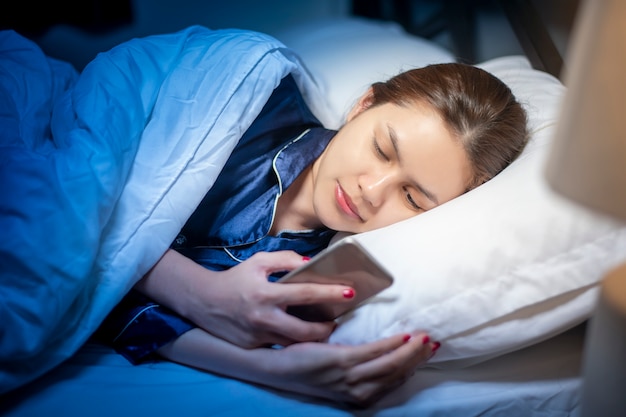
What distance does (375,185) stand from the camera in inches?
37.5

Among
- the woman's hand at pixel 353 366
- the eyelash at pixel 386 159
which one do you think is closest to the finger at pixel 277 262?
the woman's hand at pixel 353 366

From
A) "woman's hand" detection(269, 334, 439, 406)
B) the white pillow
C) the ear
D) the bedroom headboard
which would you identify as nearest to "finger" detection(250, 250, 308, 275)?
"woman's hand" detection(269, 334, 439, 406)

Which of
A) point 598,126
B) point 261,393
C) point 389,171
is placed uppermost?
point 598,126

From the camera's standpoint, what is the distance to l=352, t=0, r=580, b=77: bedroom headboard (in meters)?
1.38

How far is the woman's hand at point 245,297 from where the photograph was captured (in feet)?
2.70

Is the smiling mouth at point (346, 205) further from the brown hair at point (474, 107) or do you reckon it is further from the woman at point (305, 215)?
the brown hair at point (474, 107)

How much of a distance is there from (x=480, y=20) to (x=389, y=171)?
83cm

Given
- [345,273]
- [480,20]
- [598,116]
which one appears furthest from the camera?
[480,20]

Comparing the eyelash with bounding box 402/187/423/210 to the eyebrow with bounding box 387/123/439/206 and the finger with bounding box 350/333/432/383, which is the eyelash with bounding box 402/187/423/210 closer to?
the eyebrow with bounding box 387/123/439/206

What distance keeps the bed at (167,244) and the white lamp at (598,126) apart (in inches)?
10.1

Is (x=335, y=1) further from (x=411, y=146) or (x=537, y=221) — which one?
(x=537, y=221)

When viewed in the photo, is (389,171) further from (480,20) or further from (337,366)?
(480,20)

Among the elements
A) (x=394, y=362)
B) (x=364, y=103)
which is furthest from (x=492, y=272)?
(x=364, y=103)

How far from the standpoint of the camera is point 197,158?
0.97 m
